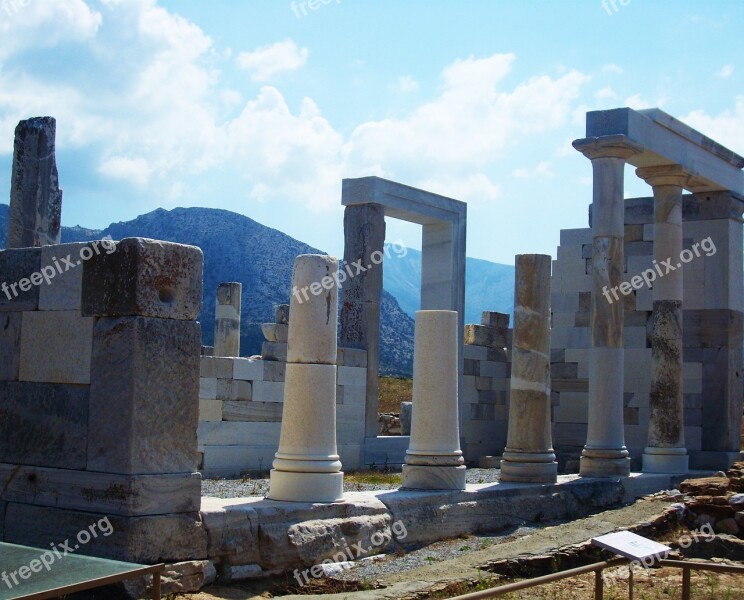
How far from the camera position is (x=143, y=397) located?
7855 mm

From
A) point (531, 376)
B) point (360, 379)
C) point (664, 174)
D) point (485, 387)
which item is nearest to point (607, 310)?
point (531, 376)

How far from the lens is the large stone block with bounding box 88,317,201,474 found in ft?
25.6

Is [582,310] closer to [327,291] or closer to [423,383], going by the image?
[423,383]

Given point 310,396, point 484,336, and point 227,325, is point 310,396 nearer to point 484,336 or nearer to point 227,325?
point 484,336

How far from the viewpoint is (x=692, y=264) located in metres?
18.1

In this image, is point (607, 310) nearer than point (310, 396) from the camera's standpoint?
No

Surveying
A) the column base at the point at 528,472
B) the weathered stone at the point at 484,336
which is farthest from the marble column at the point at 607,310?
the weathered stone at the point at 484,336

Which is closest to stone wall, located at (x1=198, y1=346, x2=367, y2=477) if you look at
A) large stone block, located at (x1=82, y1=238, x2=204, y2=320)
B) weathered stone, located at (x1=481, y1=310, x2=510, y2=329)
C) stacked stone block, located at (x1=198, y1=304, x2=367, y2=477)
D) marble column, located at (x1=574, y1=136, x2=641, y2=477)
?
stacked stone block, located at (x1=198, y1=304, x2=367, y2=477)

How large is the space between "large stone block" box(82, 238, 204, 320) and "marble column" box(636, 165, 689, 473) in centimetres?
1041

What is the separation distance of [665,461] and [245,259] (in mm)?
70174

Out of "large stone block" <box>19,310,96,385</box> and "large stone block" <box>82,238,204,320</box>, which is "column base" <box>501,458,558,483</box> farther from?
"large stone block" <box>19,310,96,385</box>

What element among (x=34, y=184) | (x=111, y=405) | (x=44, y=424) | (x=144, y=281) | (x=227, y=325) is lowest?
(x=44, y=424)

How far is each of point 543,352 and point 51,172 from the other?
7299 mm

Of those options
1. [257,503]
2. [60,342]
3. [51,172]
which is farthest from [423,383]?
[51,172]
